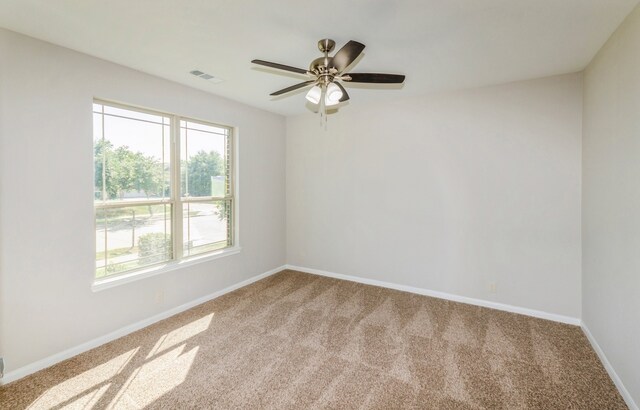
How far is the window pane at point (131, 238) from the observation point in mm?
2924

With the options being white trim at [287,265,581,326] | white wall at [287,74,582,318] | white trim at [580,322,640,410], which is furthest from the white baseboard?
white trim at [580,322,640,410]

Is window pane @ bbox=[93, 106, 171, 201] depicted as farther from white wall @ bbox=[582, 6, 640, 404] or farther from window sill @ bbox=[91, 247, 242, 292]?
white wall @ bbox=[582, 6, 640, 404]

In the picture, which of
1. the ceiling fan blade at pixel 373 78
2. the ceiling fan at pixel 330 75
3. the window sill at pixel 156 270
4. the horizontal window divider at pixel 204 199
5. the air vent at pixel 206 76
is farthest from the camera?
the horizontal window divider at pixel 204 199

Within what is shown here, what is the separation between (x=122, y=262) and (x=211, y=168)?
1.54 meters

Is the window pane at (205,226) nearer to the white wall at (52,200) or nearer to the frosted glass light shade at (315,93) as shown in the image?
the white wall at (52,200)

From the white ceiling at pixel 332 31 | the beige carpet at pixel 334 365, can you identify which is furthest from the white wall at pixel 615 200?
the beige carpet at pixel 334 365

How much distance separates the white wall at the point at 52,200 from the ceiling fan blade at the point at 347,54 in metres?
2.21

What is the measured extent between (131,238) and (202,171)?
117cm

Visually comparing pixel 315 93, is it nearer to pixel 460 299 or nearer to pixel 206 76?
pixel 206 76

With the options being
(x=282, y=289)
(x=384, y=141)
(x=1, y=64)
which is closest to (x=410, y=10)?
(x=384, y=141)

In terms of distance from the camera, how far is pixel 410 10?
6.58 ft

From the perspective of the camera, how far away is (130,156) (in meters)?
3.10

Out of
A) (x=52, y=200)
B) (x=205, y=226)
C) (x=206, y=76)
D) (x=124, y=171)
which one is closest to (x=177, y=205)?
(x=205, y=226)

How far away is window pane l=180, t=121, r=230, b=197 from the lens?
368 centimetres
